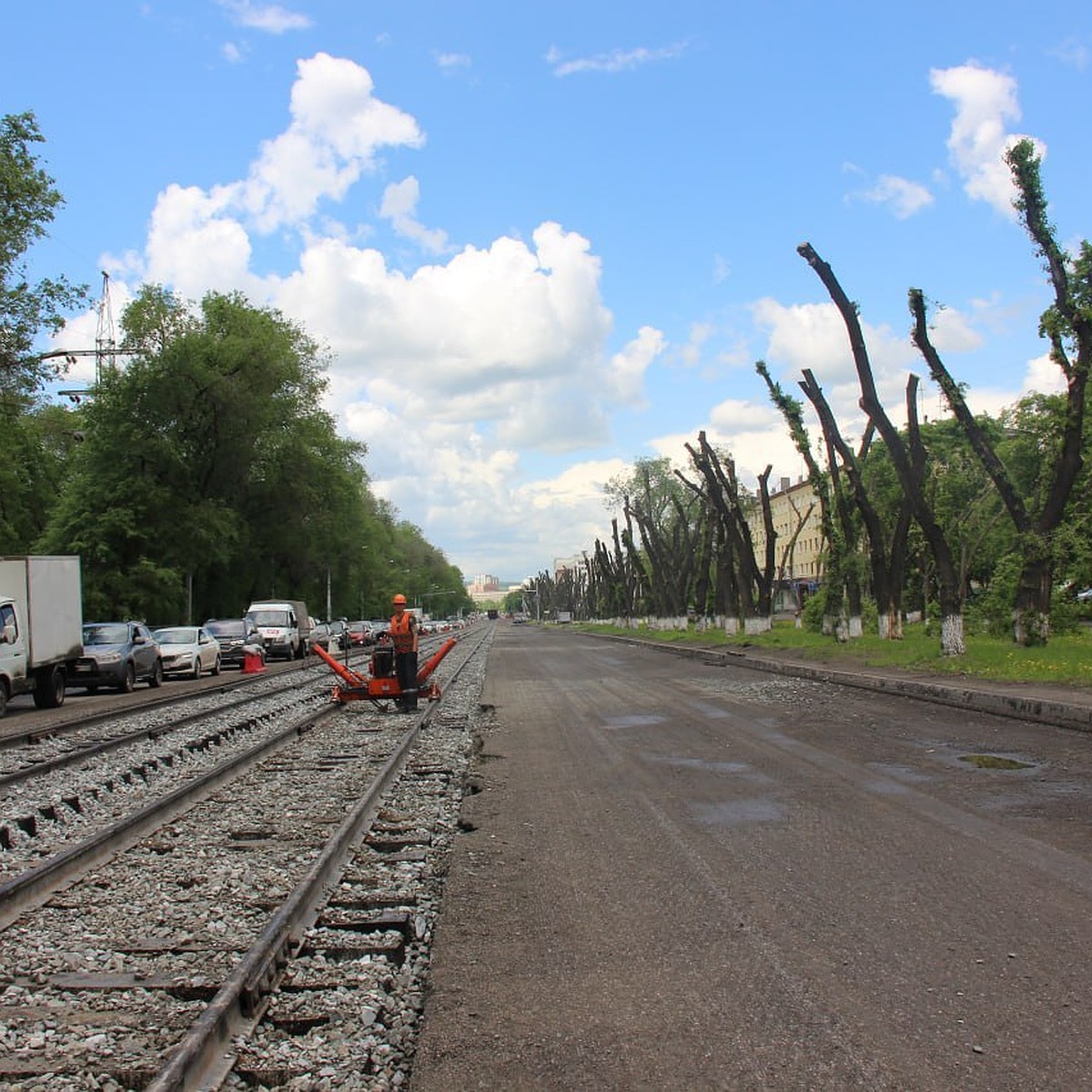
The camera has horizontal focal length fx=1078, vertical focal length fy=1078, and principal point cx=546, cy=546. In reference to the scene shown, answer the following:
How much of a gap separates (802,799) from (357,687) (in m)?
10.3

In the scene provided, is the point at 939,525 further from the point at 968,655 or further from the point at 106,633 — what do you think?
the point at 106,633

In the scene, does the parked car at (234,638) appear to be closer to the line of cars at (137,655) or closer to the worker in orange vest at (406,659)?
the line of cars at (137,655)

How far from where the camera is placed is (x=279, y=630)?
3984cm

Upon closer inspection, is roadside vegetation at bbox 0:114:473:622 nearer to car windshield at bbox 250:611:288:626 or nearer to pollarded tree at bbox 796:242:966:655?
car windshield at bbox 250:611:288:626

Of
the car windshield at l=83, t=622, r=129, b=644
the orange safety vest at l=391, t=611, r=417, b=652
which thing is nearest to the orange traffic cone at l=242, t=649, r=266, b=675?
the car windshield at l=83, t=622, r=129, b=644

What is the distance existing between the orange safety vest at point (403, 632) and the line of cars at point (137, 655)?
8766 mm

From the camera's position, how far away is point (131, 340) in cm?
4497

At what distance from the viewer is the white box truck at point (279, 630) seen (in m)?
39.4

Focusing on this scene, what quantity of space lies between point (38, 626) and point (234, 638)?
16468mm

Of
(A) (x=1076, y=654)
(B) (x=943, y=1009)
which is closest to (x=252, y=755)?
(B) (x=943, y=1009)

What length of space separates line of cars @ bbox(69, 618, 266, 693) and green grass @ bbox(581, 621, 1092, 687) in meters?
15.7

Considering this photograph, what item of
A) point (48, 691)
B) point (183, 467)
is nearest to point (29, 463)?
point (183, 467)

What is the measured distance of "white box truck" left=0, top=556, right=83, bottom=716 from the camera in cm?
1827

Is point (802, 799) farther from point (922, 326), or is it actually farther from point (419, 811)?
point (922, 326)
